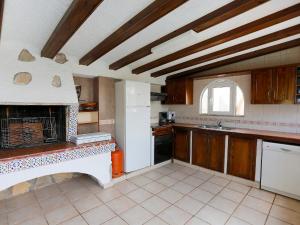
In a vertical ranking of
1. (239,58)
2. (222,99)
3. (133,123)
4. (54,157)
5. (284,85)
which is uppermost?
(239,58)

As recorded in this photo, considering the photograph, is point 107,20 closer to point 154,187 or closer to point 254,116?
point 154,187

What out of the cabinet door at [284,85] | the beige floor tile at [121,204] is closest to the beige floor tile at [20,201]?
the beige floor tile at [121,204]

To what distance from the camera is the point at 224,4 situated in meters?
1.72

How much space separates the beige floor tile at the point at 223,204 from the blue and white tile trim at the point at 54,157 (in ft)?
5.81

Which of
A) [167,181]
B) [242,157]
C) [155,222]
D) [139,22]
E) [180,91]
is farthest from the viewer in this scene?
[180,91]

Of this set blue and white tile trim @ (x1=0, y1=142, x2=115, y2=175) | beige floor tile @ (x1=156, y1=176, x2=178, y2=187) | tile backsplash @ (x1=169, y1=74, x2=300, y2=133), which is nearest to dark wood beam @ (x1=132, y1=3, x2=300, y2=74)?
tile backsplash @ (x1=169, y1=74, x2=300, y2=133)

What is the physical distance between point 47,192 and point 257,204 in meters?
3.15

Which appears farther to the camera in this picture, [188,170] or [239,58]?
[188,170]

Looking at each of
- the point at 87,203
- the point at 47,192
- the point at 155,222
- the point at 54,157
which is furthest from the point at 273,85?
the point at 47,192

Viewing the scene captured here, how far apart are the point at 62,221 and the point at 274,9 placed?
3413 millimetres

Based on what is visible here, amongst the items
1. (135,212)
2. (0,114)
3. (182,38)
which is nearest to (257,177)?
(135,212)

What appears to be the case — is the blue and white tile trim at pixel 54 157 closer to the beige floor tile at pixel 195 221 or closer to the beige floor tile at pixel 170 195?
the beige floor tile at pixel 170 195

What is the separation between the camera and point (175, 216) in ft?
Result: 7.09

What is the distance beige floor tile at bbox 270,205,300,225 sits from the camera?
2.07 meters
